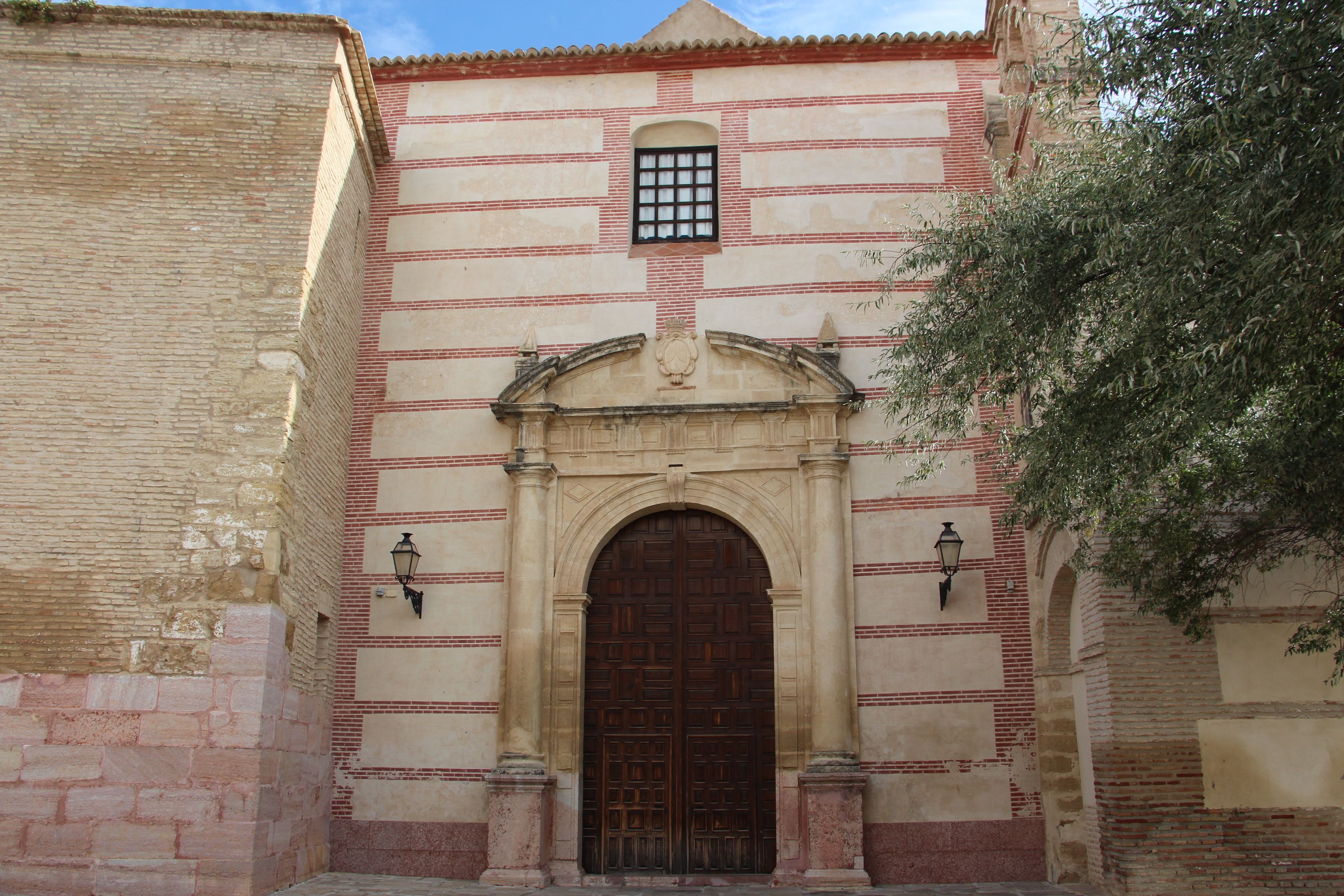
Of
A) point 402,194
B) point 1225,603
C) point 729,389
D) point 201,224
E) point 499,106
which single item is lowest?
point 1225,603

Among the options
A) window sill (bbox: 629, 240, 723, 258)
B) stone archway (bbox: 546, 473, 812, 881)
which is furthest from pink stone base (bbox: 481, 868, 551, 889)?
window sill (bbox: 629, 240, 723, 258)

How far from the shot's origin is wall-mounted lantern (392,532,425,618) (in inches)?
407

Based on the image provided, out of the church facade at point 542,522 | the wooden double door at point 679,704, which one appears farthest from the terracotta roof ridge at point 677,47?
the wooden double door at point 679,704

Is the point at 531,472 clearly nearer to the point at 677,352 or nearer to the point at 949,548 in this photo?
the point at 677,352

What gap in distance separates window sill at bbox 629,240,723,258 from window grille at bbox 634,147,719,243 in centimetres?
17

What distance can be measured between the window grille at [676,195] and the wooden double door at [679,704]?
2981 millimetres

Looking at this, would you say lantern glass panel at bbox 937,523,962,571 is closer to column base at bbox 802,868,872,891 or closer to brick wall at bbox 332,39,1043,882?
brick wall at bbox 332,39,1043,882

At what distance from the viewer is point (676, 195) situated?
38.8 ft

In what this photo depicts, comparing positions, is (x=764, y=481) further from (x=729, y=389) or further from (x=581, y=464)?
(x=581, y=464)

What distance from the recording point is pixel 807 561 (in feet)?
33.6

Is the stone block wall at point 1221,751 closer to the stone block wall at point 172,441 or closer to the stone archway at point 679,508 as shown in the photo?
the stone archway at point 679,508

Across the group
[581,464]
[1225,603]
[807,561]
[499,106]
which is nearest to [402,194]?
[499,106]

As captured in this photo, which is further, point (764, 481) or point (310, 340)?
point (764, 481)

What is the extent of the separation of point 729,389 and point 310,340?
150 inches
